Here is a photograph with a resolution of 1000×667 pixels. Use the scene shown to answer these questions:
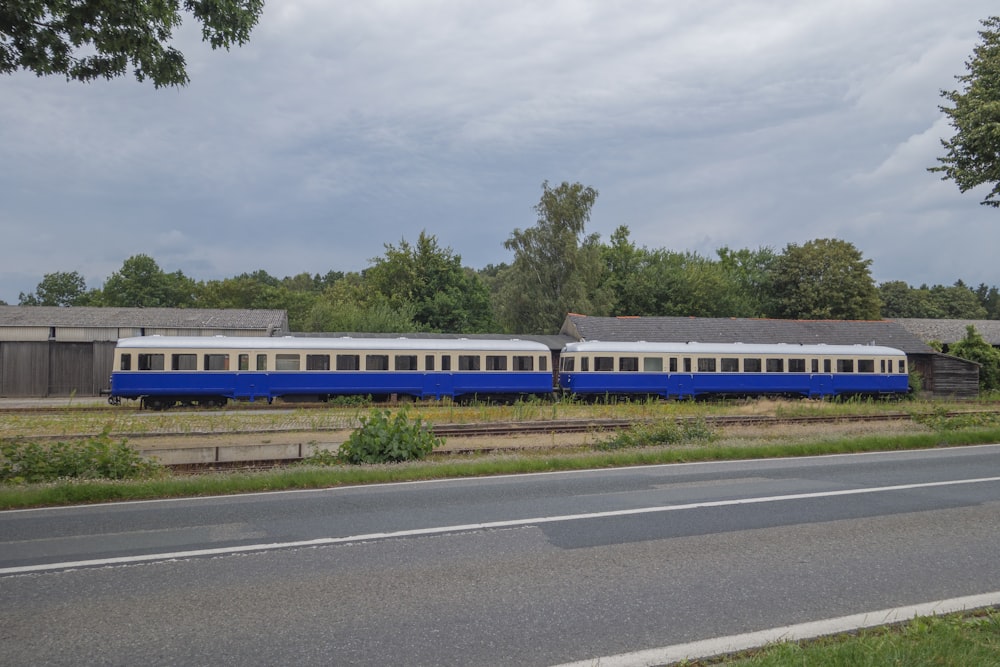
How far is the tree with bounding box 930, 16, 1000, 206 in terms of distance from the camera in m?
19.8

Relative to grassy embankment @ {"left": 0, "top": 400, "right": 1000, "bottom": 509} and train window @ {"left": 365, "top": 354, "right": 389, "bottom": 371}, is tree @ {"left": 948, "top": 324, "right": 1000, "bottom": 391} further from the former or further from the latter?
train window @ {"left": 365, "top": 354, "right": 389, "bottom": 371}

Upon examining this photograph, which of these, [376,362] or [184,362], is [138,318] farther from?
[376,362]

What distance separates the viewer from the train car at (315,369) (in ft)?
90.4

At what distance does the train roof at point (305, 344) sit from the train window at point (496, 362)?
1.01ft

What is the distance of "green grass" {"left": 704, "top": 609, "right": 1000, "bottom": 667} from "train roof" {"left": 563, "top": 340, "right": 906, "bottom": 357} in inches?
1078

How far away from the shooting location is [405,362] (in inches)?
1190

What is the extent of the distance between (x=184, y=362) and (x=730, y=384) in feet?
77.2

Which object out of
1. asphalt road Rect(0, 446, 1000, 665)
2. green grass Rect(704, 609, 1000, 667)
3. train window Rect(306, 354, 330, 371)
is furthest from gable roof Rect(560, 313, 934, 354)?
green grass Rect(704, 609, 1000, 667)

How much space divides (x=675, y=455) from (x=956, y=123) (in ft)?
50.3

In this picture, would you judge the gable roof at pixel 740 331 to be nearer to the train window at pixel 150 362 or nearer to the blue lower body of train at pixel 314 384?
the blue lower body of train at pixel 314 384

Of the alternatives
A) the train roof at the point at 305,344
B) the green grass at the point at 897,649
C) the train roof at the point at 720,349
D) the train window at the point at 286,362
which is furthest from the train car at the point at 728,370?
the green grass at the point at 897,649

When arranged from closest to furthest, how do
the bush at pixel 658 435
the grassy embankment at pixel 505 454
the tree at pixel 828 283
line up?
1. the grassy embankment at pixel 505 454
2. the bush at pixel 658 435
3. the tree at pixel 828 283

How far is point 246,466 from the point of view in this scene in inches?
517

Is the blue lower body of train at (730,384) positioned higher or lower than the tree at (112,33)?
lower
